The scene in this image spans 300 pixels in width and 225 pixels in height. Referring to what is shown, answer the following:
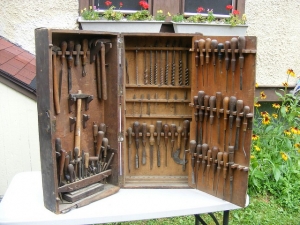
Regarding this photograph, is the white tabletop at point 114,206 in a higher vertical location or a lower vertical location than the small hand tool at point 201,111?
lower

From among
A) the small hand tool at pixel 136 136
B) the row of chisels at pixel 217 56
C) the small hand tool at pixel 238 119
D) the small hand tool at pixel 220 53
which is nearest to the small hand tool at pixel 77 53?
the small hand tool at pixel 136 136

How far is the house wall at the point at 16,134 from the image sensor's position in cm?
318

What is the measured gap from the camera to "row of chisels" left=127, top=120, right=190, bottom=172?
2.23 m

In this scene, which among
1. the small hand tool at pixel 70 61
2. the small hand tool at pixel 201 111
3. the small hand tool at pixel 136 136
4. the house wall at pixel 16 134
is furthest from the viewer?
the house wall at pixel 16 134

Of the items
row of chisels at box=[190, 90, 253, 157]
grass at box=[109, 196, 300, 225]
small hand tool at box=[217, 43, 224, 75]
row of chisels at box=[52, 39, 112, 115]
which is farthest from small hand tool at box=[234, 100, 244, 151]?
grass at box=[109, 196, 300, 225]

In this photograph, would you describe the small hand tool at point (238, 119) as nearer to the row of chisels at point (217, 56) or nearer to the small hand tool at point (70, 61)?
the row of chisels at point (217, 56)

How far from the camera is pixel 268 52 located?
4359 mm

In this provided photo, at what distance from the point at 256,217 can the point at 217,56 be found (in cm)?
195

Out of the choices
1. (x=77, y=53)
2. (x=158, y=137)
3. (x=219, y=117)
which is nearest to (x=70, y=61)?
(x=77, y=53)

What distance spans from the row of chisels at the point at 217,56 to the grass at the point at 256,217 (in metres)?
1.74

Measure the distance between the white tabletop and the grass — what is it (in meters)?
1.31

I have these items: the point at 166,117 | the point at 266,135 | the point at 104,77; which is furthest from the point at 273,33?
the point at 104,77

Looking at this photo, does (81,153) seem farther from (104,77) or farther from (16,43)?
(16,43)

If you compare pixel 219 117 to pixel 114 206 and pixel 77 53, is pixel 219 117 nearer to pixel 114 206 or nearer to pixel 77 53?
pixel 114 206
